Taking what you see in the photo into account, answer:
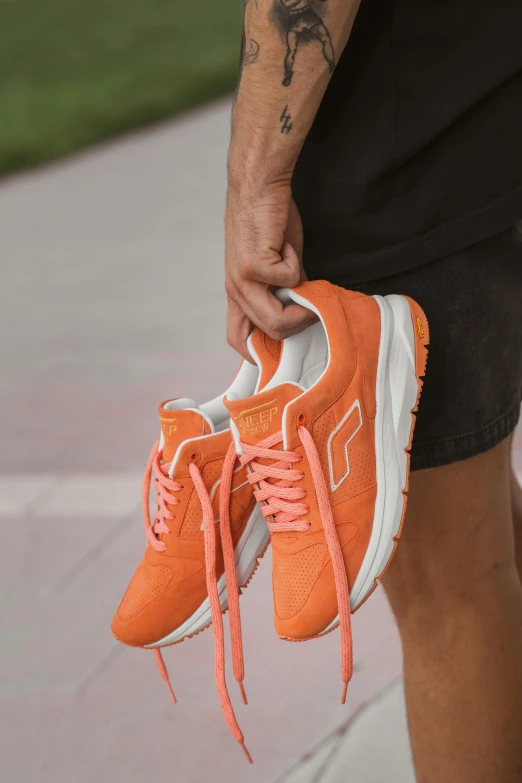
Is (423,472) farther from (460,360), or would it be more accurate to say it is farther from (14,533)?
(14,533)

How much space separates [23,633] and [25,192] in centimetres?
528

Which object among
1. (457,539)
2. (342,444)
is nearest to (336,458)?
(342,444)

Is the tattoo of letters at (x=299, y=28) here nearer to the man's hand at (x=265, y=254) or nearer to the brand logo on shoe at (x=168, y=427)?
the man's hand at (x=265, y=254)

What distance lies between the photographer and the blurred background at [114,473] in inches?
85.2

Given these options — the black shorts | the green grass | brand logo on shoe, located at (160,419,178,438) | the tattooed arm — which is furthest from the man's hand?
the green grass

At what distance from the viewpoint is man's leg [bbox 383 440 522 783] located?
4.69 ft

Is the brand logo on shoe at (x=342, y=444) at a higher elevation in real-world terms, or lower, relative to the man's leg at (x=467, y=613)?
higher

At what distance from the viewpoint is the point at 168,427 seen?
148 centimetres

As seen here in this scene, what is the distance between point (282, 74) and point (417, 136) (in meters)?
0.20

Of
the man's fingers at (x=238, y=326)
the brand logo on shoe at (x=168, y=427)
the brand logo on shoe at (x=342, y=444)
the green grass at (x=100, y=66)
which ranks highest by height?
the green grass at (x=100, y=66)

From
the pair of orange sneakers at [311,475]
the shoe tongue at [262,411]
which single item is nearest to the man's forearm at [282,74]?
the pair of orange sneakers at [311,475]

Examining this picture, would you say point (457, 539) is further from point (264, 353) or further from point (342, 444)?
point (264, 353)

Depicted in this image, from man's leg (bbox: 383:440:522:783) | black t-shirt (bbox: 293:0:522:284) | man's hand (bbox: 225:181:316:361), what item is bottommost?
man's leg (bbox: 383:440:522:783)

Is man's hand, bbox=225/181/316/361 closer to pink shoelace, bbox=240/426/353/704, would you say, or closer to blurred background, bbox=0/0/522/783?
pink shoelace, bbox=240/426/353/704
